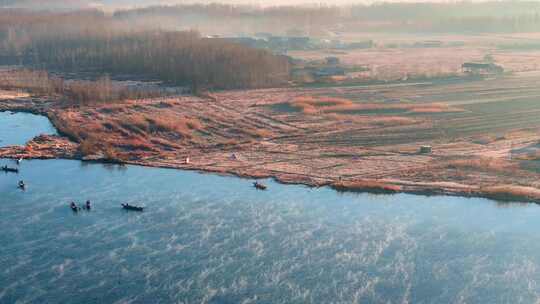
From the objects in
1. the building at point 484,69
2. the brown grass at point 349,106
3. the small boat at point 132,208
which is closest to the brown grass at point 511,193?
the small boat at point 132,208

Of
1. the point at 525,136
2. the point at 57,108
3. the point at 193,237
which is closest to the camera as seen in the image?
the point at 193,237

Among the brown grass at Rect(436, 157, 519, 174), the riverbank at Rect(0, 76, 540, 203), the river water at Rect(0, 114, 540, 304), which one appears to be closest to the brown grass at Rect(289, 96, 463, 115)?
the riverbank at Rect(0, 76, 540, 203)

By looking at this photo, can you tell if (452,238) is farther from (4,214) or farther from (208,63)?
(208,63)

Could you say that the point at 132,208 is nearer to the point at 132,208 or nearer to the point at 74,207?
the point at 132,208

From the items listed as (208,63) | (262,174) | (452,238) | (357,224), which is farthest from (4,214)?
(208,63)

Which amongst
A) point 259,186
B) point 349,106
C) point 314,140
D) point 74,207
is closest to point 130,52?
point 349,106

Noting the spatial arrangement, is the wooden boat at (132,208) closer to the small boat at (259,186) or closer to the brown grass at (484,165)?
the small boat at (259,186)

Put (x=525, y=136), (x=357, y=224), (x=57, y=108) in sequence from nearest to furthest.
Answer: (x=357, y=224)
(x=525, y=136)
(x=57, y=108)
